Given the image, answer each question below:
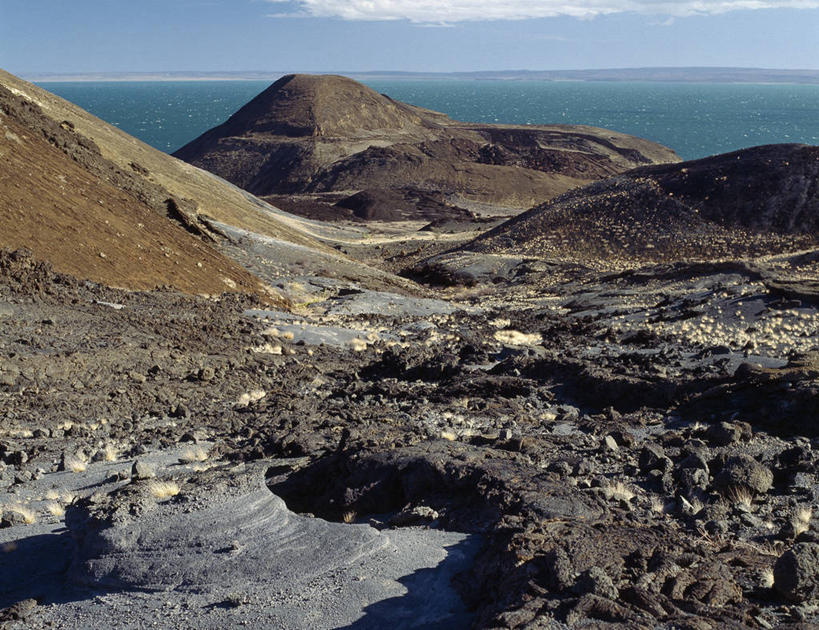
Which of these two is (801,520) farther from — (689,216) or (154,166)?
(689,216)

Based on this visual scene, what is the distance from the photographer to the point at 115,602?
17.3 ft

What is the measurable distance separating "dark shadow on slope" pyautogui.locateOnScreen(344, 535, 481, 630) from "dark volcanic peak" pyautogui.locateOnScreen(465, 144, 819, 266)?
32151mm

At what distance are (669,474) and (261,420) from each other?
5.79 meters

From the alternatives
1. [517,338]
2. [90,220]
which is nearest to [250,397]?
[517,338]

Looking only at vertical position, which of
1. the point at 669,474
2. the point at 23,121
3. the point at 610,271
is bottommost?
the point at 610,271

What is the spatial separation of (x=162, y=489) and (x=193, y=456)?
246 centimetres

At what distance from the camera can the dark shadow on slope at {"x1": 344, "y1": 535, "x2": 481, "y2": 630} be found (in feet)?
15.1

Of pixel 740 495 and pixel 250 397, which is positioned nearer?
pixel 740 495

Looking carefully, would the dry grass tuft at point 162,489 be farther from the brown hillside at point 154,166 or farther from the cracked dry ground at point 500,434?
the brown hillside at point 154,166

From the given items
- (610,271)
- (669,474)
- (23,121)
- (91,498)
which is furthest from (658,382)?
(610,271)

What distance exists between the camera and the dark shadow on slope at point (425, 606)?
15.1 ft

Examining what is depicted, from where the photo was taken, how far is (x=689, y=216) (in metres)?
38.2

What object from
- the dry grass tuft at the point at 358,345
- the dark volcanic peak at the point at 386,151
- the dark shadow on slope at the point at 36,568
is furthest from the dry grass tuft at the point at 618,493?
the dark volcanic peak at the point at 386,151

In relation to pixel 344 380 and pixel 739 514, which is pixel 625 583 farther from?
pixel 344 380
